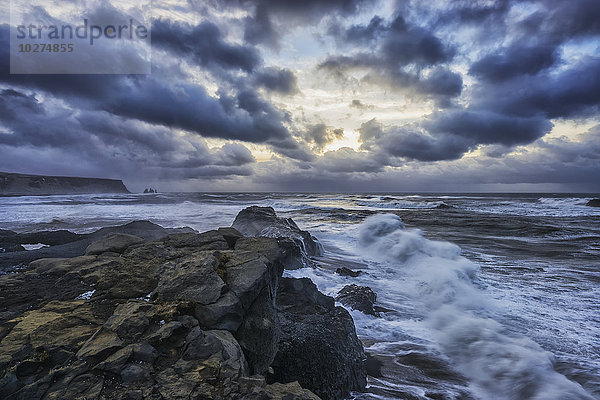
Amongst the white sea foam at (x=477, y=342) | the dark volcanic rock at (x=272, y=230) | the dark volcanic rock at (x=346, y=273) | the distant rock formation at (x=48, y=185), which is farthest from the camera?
the distant rock formation at (x=48, y=185)

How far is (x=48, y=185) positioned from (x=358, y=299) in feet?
492

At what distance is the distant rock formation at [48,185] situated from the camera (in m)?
97.2

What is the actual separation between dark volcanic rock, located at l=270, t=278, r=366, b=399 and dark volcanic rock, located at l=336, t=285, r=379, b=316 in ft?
6.63

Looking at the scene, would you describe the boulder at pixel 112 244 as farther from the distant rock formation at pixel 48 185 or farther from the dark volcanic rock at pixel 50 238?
the distant rock formation at pixel 48 185

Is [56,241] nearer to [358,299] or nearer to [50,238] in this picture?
[50,238]

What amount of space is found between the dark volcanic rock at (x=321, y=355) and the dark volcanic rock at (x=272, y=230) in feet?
17.2

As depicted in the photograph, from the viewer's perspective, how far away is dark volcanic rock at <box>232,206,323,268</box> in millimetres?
10898

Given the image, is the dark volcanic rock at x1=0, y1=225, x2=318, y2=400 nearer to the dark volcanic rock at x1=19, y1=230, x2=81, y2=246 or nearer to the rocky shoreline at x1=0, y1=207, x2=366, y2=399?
the rocky shoreline at x1=0, y1=207, x2=366, y2=399

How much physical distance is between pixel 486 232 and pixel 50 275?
25.2 meters

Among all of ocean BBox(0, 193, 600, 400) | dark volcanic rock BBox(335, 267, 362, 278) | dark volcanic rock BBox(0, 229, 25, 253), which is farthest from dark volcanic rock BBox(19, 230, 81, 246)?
dark volcanic rock BBox(335, 267, 362, 278)

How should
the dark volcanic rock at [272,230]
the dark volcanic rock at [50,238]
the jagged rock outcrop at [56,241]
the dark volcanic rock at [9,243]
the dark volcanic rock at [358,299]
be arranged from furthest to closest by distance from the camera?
the dark volcanic rock at [272,230], the dark volcanic rock at [50,238], the dark volcanic rock at [9,243], the jagged rock outcrop at [56,241], the dark volcanic rock at [358,299]

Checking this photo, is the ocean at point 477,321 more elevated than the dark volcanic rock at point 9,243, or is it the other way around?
the dark volcanic rock at point 9,243

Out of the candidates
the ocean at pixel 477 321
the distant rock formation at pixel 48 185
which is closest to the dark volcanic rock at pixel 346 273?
the ocean at pixel 477 321

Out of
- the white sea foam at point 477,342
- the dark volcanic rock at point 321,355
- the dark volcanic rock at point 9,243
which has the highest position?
the dark volcanic rock at point 9,243
